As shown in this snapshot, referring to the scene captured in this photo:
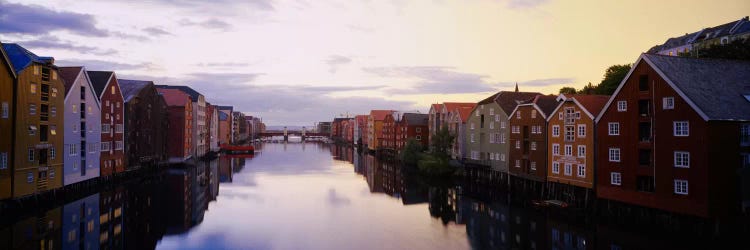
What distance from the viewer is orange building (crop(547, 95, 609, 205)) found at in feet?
116

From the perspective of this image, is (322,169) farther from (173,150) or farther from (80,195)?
(80,195)

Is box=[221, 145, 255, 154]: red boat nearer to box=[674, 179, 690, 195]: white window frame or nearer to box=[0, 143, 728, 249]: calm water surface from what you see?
box=[0, 143, 728, 249]: calm water surface

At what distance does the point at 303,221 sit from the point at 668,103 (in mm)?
23635

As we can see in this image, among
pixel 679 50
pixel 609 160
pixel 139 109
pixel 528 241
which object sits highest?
pixel 679 50

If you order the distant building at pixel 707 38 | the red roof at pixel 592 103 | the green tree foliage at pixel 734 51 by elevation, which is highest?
the distant building at pixel 707 38

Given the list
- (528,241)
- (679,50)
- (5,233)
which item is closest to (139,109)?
(5,233)

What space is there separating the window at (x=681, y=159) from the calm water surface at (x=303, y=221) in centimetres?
395

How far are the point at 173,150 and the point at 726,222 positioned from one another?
214 ft

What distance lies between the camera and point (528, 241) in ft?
Answer: 86.8

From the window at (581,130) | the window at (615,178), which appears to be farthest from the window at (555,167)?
the window at (615,178)

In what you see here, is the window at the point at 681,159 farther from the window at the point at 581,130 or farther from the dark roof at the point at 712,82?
the window at the point at 581,130

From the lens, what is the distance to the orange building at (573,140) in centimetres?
3538

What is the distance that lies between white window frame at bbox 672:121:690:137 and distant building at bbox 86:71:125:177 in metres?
46.1

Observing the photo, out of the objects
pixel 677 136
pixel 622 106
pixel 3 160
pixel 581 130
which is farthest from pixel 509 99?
pixel 3 160
